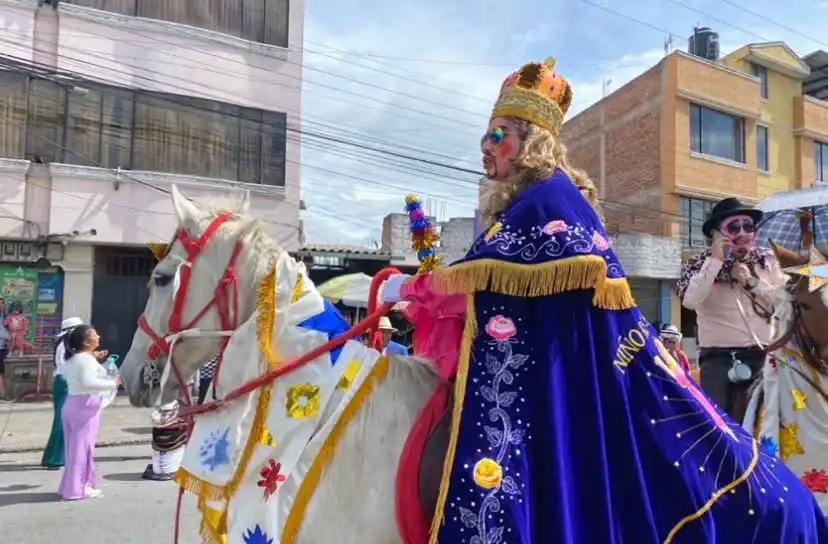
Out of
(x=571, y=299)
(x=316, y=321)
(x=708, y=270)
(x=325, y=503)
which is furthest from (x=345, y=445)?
(x=708, y=270)

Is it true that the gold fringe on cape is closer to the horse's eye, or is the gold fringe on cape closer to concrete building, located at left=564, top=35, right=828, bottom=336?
the horse's eye

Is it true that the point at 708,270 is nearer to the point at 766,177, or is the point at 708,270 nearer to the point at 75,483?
the point at 75,483

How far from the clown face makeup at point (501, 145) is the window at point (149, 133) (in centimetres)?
1323

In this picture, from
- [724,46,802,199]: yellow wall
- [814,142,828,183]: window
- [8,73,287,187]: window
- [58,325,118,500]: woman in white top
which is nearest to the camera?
[58,325,118,500]: woman in white top

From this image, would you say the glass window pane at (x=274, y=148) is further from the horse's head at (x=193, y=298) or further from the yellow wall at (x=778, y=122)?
the yellow wall at (x=778, y=122)

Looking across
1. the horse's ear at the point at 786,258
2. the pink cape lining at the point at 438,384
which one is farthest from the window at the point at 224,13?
the pink cape lining at the point at 438,384

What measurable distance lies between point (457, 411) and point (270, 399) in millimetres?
806

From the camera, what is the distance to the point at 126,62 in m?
13.6

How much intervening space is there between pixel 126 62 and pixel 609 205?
52.9 feet

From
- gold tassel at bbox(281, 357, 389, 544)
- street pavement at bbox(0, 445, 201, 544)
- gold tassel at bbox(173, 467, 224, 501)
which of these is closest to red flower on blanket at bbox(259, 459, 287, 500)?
gold tassel at bbox(281, 357, 389, 544)

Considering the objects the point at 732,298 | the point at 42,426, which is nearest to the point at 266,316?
the point at 732,298

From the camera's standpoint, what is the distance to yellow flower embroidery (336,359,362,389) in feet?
7.62

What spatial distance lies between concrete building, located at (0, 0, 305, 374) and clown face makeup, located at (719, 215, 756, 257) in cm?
968

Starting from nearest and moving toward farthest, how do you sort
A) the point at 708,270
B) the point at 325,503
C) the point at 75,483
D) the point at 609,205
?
1. the point at 325,503
2. the point at 708,270
3. the point at 75,483
4. the point at 609,205
